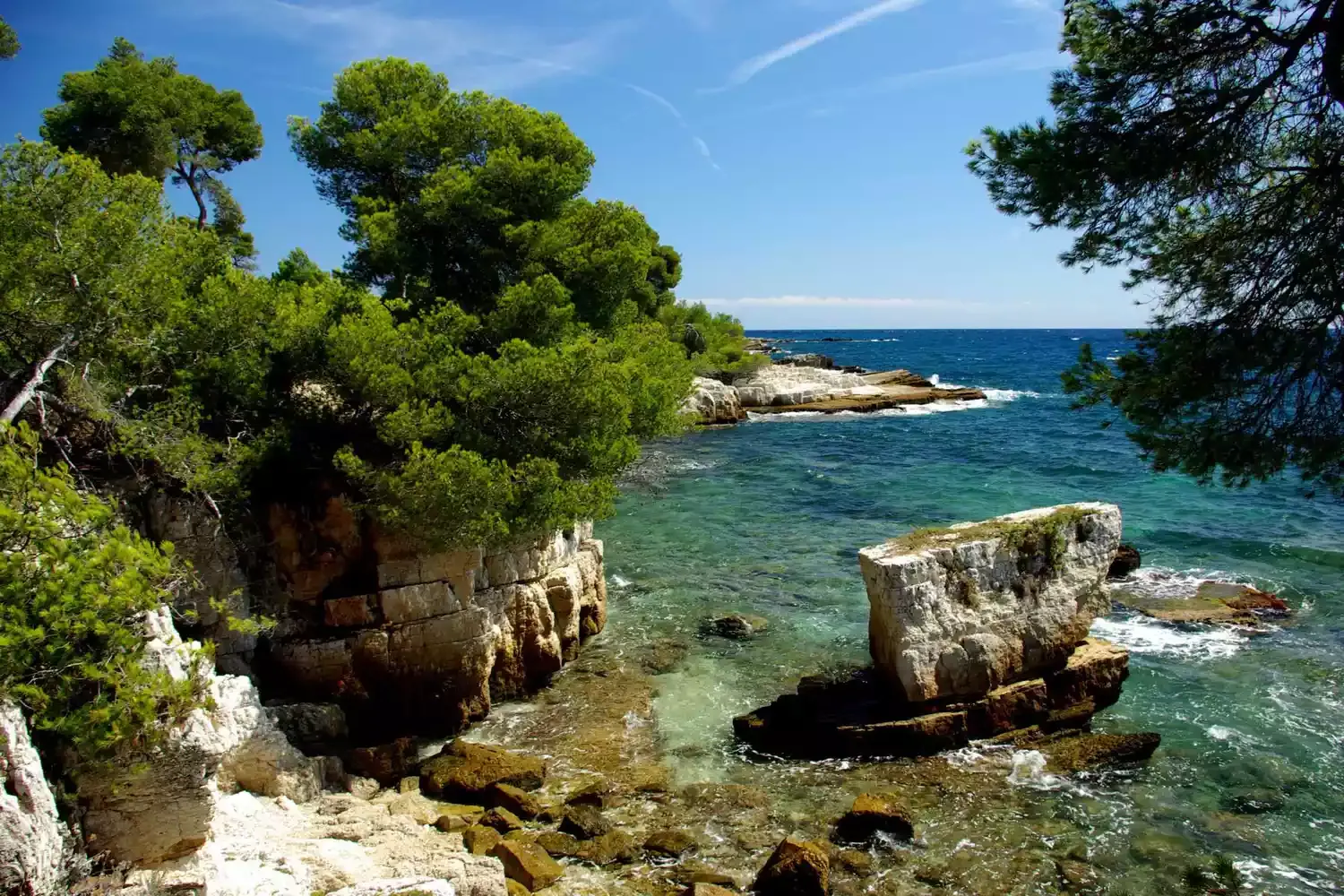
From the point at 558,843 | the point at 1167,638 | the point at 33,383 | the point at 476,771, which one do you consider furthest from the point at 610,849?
the point at 1167,638

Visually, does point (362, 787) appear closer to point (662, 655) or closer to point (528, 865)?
A: point (528, 865)

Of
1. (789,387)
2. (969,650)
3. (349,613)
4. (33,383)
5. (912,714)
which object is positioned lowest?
(912,714)

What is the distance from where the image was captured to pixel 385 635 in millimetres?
12664

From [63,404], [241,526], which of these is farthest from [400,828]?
[63,404]

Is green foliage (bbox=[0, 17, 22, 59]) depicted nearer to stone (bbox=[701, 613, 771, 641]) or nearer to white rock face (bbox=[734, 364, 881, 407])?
stone (bbox=[701, 613, 771, 641])

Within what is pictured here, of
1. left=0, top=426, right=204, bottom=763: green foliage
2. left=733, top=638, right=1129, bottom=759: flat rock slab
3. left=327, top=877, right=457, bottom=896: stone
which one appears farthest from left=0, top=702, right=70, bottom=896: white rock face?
left=733, top=638, right=1129, bottom=759: flat rock slab

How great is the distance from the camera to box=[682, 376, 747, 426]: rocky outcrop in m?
49.5

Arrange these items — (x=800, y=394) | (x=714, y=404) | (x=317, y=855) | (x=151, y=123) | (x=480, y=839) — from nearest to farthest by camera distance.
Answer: (x=317, y=855)
(x=480, y=839)
(x=151, y=123)
(x=714, y=404)
(x=800, y=394)

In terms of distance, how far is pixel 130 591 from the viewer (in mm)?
6328

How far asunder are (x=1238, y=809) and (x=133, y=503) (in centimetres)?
1560

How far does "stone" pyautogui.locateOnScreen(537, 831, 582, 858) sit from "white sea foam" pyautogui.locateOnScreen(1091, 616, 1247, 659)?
11.9 meters

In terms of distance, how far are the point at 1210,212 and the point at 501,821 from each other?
10438 mm

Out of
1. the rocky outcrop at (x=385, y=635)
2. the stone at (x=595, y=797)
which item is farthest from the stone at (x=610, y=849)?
the rocky outcrop at (x=385, y=635)

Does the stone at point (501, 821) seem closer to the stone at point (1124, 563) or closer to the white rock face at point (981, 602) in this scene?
the white rock face at point (981, 602)
